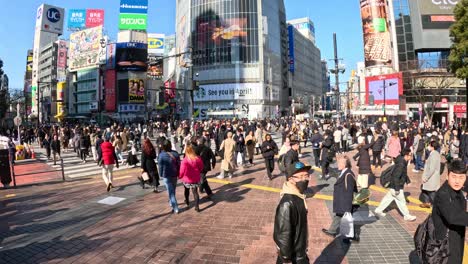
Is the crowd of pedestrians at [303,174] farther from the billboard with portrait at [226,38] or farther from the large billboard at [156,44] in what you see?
the large billboard at [156,44]

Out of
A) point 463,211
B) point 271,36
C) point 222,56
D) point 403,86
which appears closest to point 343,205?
point 463,211

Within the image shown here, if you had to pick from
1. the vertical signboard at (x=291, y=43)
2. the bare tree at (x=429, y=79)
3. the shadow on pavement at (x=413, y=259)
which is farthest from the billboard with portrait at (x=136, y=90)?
the shadow on pavement at (x=413, y=259)

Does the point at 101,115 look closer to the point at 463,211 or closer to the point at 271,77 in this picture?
the point at 271,77

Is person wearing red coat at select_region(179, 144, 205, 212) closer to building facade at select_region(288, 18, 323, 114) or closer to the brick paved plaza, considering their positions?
the brick paved plaza

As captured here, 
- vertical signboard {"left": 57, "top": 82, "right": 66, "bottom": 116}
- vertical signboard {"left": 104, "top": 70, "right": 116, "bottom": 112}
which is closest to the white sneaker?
vertical signboard {"left": 104, "top": 70, "right": 116, "bottom": 112}

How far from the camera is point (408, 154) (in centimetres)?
719

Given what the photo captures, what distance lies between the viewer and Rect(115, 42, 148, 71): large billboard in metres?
80.4

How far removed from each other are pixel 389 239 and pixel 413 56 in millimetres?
62681

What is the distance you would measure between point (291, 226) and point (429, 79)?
61.9 metres

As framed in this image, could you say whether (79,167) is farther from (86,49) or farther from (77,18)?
(77,18)

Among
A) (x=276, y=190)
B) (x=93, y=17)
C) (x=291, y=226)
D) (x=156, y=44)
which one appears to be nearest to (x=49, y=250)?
(x=291, y=226)

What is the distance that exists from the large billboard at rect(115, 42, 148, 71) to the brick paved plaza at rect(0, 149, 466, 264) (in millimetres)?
74557

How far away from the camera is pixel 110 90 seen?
82000 millimetres

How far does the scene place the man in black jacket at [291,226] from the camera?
3.08m
